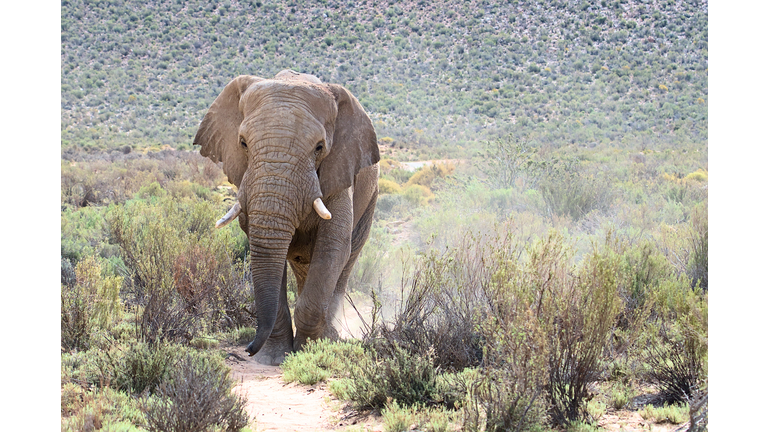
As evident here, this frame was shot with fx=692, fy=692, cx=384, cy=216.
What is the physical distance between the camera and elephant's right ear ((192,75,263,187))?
5977mm

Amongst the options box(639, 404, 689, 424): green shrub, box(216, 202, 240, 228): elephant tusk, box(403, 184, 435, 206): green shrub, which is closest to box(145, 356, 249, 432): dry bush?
box(216, 202, 240, 228): elephant tusk

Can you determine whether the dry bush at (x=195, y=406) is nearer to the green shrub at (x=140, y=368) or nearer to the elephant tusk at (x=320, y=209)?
the green shrub at (x=140, y=368)

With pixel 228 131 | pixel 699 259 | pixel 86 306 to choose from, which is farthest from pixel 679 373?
pixel 86 306

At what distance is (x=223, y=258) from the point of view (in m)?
7.77

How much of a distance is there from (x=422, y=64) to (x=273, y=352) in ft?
73.2

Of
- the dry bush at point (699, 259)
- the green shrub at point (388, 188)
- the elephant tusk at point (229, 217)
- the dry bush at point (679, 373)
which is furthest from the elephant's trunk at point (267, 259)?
the green shrub at point (388, 188)

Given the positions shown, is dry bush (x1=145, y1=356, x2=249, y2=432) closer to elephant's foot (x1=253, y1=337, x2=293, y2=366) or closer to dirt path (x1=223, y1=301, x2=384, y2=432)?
dirt path (x1=223, y1=301, x2=384, y2=432)

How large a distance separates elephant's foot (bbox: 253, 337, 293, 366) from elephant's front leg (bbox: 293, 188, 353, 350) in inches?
8.3

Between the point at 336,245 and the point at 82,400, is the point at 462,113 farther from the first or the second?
the point at 82,400

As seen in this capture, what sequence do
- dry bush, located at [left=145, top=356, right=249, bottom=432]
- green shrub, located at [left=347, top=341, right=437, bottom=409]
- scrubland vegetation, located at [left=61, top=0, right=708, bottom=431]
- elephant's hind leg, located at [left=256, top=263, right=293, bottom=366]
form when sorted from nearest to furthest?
dry bush, located at [left=145, top=356, right=249, bottom=432] → scrubland vegetation, located at [left=61, top=0, right=708, bottom=431] → green shrub, located at [left=347, top=341, right=437, bottom=409] → elephant's hind leg, located at [left=256, top=263, right=293, bottom=366]

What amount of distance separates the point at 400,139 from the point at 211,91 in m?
8.55

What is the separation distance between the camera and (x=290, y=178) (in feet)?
17.8

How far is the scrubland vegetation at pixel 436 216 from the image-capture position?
178 inches
